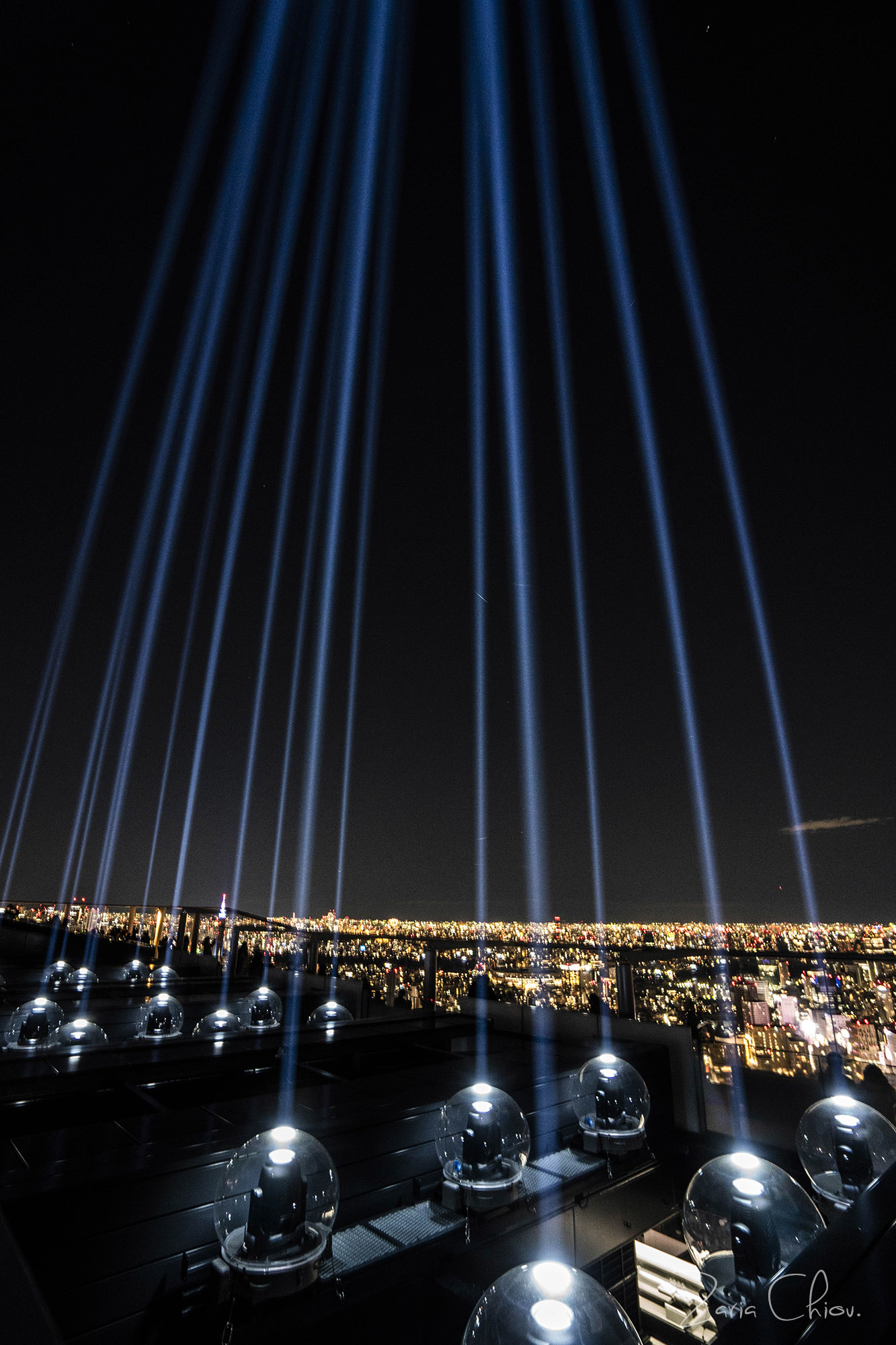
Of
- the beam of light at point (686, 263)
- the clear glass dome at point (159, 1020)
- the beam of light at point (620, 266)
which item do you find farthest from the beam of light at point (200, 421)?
the beam of light at point (686, 263)

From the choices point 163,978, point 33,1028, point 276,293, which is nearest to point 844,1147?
point 33,1028

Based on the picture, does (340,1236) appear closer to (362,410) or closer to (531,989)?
(531,989)

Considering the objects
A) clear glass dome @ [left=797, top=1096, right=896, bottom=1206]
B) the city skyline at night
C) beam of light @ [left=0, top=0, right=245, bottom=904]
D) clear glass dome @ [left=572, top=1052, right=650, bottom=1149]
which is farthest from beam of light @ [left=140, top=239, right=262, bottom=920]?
clear glass dome @ [left=797, top=1096, right=896, bottom=1206]

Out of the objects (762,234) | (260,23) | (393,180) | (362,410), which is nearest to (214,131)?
(260,23)

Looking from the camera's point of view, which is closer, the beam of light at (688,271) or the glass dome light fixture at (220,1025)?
the glass dome light fixture at (220,1025)

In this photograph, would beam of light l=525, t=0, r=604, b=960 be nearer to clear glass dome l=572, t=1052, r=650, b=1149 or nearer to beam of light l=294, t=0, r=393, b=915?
beam of light l=294, t=0, r=393, b=915

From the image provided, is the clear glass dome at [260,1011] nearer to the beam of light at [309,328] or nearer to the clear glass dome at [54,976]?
the clear glass dome at [54,976]

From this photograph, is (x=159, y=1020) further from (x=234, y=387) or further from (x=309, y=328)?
(x=234, y=387)
